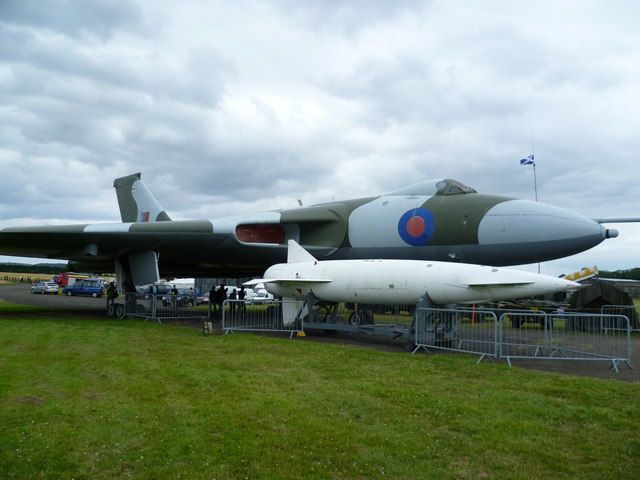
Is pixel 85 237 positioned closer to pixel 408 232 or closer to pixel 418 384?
pixel 408 232

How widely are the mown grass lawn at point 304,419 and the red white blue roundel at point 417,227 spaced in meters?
4.62

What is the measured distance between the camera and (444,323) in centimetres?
1124

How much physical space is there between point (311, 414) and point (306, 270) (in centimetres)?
784

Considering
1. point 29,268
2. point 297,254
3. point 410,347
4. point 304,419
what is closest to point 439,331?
point 410,347

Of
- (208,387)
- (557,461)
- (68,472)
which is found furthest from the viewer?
(208,387)

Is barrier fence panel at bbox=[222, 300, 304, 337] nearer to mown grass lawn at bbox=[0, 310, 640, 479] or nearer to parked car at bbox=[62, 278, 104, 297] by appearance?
mown grass lawn at bbox=[0, 310, 640, 479]

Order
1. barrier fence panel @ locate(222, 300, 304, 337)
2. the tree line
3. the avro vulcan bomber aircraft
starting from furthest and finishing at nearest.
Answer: the tree line
barrier fence panel @ locate(222, 300, 304, 337)
the avro vulcan bomber aircraft

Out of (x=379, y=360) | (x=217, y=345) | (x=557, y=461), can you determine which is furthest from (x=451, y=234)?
(x=557, y=461)

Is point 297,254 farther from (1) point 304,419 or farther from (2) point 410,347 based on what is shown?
(1) point 304,419

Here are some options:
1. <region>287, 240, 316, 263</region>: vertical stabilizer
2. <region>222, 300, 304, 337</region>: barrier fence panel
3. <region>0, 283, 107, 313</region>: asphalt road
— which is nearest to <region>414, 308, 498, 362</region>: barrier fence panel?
<region>222, 300, 304, 337</region>: barrier fence panel

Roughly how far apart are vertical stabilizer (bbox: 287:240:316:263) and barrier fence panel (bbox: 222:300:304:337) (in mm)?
1184

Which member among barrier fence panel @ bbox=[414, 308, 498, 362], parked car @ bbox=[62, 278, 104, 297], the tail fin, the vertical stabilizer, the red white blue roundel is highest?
the tail fin

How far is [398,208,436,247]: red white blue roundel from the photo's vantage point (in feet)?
43.4

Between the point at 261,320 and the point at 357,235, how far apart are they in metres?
3.51
